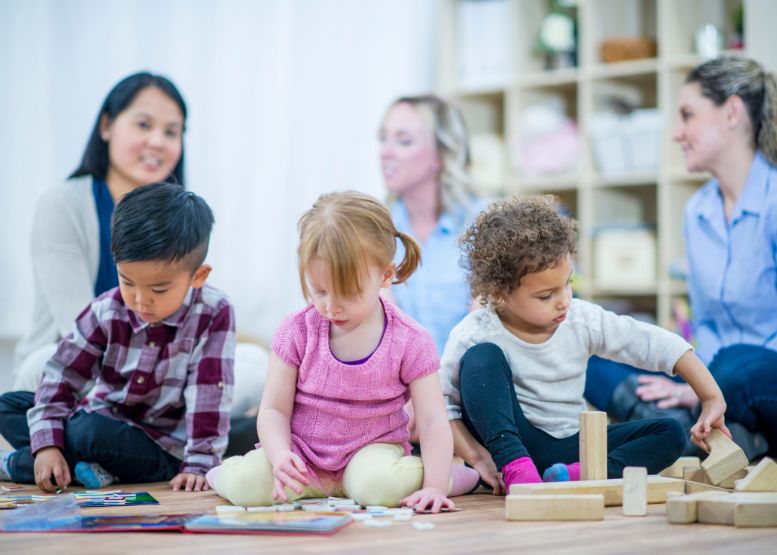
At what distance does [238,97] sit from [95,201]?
3.62 ft

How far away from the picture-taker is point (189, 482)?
1690 mm

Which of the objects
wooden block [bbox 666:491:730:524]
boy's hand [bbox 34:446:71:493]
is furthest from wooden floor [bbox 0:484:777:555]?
boy's hand [bbox 34:446:71:493]

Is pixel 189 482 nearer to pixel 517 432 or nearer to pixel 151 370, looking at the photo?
pixel 151 370

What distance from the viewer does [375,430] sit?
1534 millimetres

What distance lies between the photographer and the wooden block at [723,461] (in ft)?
5.18

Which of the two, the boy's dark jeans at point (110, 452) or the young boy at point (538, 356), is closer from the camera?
the young boy at point (538, 356)

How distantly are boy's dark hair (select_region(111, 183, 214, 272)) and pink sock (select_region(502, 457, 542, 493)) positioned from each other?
0.62 metres

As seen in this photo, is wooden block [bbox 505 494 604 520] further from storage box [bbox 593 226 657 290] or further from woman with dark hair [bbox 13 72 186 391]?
storage box [bbox 593 226 657 290]

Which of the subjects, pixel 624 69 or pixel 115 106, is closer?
pixel 115 106

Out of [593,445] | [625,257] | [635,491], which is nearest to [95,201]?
[593,445]

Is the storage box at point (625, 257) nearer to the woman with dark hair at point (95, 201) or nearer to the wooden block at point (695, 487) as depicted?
the woman with dark hair at point (95, 201)

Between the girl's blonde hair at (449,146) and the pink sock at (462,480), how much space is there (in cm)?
114

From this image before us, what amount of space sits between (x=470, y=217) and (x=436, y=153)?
20 cm

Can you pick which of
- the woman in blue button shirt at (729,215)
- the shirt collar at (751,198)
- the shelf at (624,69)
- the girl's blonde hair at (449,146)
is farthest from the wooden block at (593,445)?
the shelf at (624,69)
